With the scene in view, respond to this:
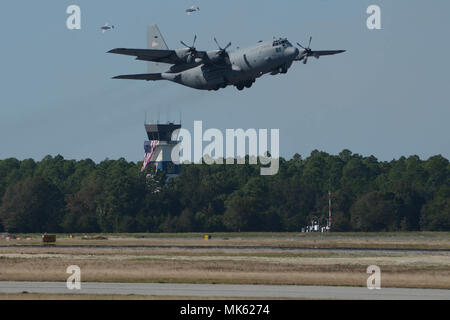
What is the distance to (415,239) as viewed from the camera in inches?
4210

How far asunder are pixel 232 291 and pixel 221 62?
34871 millimetres

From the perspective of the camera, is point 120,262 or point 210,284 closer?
point 210,284

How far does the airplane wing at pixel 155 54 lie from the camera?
2953 inches

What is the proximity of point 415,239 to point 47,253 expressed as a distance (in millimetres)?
47677

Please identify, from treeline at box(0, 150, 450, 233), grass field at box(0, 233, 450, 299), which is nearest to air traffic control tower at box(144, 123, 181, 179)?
treeline at box(0, 150, 450, 233)

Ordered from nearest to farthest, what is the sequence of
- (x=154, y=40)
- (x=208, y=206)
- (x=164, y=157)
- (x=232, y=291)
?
(x=232, y=291) → (x=154, y=40) → (x=208, y=206) → (x=164, y=157)

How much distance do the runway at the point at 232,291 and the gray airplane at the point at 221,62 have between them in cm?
2762

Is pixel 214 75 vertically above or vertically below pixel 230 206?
above

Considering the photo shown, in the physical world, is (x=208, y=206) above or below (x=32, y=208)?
above

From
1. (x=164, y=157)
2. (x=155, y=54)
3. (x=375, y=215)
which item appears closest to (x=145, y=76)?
(x=155, y=54)

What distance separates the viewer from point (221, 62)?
77.2 m

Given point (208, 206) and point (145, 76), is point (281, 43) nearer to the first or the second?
point (145, 76)
